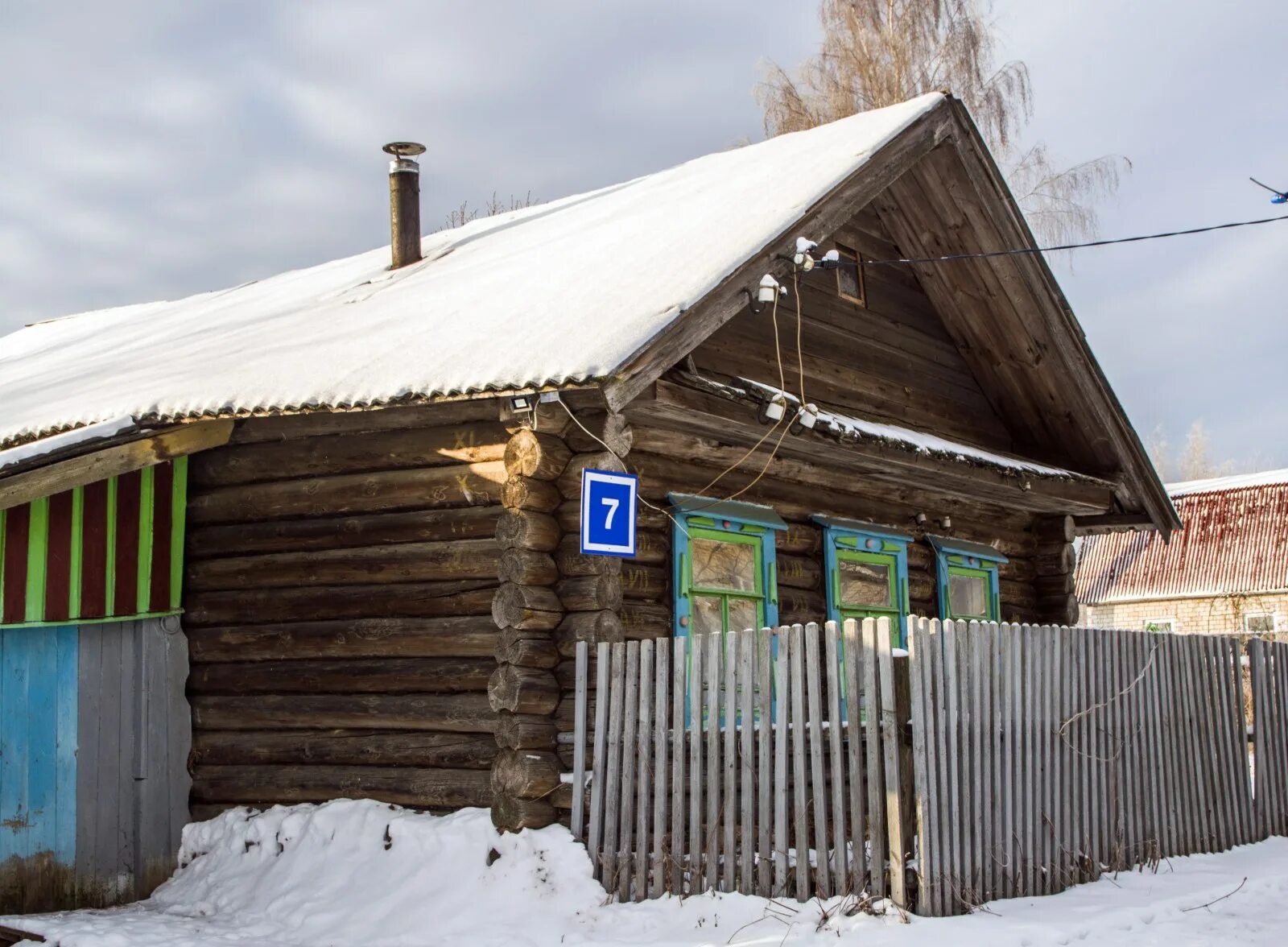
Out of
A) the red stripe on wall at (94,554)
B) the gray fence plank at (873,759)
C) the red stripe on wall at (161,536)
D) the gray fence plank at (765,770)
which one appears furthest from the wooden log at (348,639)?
the gray fence plank at (873,759)

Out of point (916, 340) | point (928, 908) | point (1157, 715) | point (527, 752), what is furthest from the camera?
point (916, 340)

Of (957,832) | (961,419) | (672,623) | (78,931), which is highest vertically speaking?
(961,419)

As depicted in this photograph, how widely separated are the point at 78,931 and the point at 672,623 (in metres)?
3.99

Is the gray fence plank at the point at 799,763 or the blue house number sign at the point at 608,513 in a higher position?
the blue house number sign at the point at 608,513

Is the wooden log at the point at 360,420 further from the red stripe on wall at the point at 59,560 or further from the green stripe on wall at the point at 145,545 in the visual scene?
the red stripe on wall at the point at 59,560

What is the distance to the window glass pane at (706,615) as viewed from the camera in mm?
9414

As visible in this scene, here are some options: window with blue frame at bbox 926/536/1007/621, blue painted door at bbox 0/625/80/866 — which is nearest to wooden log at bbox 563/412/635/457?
blue painted door at bbox 0/625/80/866

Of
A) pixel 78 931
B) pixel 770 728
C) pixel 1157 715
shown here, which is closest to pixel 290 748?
pixel 78 931

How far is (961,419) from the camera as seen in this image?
1291cm

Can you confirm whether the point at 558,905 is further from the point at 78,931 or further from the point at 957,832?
the point at 78,931

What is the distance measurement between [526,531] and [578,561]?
15.5 inches

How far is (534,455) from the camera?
8078mm

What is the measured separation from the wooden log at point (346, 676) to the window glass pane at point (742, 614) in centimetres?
188

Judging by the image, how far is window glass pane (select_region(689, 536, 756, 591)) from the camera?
9477mm
